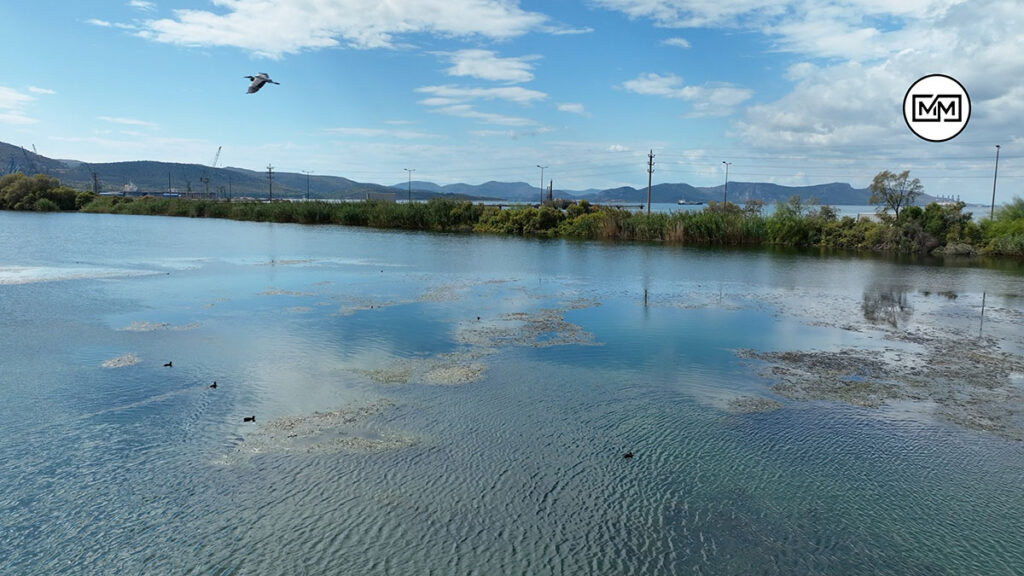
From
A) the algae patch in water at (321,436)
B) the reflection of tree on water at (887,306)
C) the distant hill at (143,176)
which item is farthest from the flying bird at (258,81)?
the distant hill at (143,176)

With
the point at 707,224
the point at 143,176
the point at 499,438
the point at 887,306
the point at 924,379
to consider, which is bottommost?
the point at 499,438

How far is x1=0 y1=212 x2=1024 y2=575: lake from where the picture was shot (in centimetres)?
490

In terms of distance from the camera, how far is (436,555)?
4.75m

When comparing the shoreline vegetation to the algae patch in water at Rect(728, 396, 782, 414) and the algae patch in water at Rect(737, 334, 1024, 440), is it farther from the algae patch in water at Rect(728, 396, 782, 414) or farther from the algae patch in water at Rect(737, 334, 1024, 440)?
the algae patch in water at Rect(728, 396, 782, 414)

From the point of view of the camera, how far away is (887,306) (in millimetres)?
16531

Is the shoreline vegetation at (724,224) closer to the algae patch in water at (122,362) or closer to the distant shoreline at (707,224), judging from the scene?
the distant shoreline at (707,224)

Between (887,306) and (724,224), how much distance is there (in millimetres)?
23431

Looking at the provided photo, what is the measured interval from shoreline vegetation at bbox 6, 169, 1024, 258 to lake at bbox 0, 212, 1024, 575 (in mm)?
23514

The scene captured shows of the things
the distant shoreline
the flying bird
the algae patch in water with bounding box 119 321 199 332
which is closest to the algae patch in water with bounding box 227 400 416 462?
the algae patch in water with bounding box 119 321 199 332

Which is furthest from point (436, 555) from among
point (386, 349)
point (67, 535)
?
point (386, 349)

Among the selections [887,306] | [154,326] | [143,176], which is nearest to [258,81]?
[154,326]

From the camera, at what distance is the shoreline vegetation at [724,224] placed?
3556 centimetres

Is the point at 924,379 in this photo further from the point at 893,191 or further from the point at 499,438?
the point at 893,191

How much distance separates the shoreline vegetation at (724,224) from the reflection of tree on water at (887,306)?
18980 millimetres
